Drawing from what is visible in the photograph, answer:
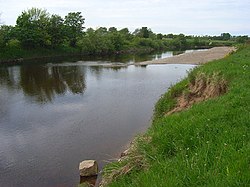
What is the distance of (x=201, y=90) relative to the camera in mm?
14453

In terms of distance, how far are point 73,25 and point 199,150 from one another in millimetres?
81659

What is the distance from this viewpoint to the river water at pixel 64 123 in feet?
45.9

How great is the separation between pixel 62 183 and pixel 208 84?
7564 millimetres

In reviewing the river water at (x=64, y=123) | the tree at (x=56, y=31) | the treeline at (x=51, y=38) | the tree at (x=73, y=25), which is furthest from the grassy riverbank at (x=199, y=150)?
the tree at (x=73, y=25)

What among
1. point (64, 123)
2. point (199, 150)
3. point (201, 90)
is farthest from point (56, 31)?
point (199, 150)

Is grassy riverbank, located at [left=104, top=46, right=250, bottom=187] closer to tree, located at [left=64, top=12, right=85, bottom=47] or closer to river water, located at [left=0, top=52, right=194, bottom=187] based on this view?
river water, located at [left=0, top=52, right=194, bottom=187]

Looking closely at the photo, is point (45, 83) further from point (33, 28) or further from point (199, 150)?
point (33, 28)

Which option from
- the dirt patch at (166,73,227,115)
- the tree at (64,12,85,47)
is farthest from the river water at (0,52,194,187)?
the tree at (64,12,85,47)

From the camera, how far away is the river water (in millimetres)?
13992

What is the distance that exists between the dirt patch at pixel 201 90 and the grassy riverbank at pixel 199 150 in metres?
1.11

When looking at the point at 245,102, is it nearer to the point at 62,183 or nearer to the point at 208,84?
the point at 208,84

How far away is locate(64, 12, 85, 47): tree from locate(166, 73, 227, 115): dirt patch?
225 ft

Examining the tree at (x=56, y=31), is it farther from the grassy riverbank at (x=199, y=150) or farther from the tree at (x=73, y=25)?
the grassy riverbank at (x=199, y=150)

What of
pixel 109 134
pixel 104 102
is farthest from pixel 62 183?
pixel 104 102
